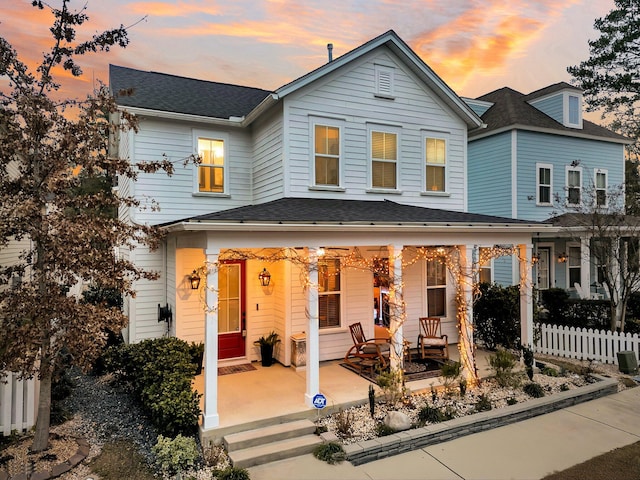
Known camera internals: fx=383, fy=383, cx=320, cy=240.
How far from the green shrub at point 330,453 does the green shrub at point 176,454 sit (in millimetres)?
1722

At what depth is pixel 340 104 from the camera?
32.0 feet

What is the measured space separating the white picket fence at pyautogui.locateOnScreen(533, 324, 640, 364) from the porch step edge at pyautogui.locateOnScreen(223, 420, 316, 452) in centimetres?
801

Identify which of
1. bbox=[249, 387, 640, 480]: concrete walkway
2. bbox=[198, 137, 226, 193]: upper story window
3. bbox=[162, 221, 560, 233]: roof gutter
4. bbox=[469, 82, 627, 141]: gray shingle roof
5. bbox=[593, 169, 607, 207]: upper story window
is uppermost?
bbox=[469, 82, 627, 141]: gray shingle roof

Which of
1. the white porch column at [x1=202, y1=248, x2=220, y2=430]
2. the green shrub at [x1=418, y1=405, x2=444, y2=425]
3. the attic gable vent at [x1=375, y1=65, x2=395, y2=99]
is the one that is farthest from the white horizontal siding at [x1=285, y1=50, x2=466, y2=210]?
the green shrub at [x1=418, y1=405, x2=444, y2=425]

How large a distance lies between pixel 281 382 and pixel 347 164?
540cm

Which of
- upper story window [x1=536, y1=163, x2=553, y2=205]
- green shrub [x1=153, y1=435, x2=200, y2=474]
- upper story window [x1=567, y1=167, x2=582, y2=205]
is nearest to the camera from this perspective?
green shrub [x1=153, y1=435, x2=200, y2=474]

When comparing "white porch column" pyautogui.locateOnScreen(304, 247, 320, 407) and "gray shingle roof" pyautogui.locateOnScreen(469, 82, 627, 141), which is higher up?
"gray shingle roof" pyautogui.locateOnScreen(469, 82, 627, 141)

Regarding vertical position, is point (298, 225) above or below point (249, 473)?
above

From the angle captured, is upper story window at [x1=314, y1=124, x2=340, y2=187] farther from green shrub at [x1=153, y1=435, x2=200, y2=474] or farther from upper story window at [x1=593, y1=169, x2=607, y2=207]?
upper story window at [x1=593, y1=169, x2=607, y2=207]

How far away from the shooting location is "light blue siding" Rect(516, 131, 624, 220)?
51.4 feet

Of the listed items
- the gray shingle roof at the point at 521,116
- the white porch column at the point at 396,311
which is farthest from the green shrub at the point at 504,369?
the gray shingle roof at the point at 521,116

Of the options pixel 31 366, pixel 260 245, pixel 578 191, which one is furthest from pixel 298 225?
pixel 578 191

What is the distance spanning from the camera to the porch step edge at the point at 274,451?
535 centimetres

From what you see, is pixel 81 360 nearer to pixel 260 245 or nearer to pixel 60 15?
pixel 260 245
